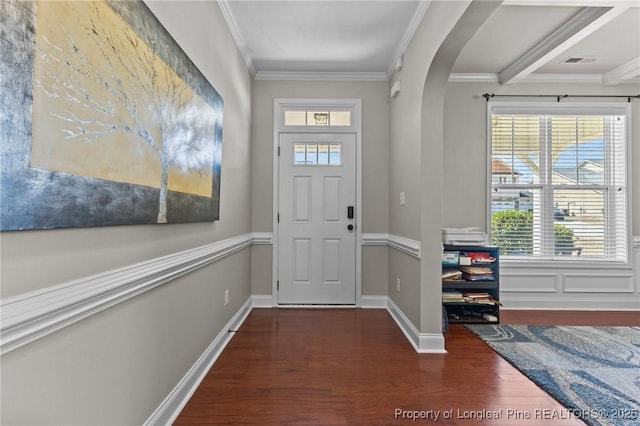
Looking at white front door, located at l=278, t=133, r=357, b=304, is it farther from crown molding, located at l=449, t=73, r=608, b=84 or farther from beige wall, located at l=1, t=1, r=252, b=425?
crown molding, located at l=449, t=73, r=608, b=84

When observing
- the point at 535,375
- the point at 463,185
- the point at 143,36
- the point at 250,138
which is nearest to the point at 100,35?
the point at 143,36

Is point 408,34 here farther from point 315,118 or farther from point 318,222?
point 318,222

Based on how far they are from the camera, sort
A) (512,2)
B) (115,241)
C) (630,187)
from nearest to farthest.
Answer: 1. (115,241)
2. (512,2)
3. (630,187)

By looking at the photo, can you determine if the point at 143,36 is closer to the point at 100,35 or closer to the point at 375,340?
the point at 100,35

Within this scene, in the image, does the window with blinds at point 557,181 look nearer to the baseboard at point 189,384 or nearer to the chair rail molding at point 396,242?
the chair rail molding at point 396,242

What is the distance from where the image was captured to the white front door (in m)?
3.71

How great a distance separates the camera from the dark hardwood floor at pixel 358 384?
169 cm

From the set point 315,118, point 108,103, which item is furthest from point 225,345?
point 315,118

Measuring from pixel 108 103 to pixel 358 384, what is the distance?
1.94 metres

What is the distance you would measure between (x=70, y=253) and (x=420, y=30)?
9.07 ft

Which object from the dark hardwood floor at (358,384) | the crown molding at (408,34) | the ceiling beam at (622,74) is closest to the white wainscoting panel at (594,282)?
the dark hardwood floor at (358,384)

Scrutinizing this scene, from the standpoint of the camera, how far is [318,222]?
146 inches

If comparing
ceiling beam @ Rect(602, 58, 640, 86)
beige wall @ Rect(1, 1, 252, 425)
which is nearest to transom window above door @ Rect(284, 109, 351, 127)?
beige wall @ Rect(1, 1, 252, 425)

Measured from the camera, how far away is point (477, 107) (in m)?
3.61
